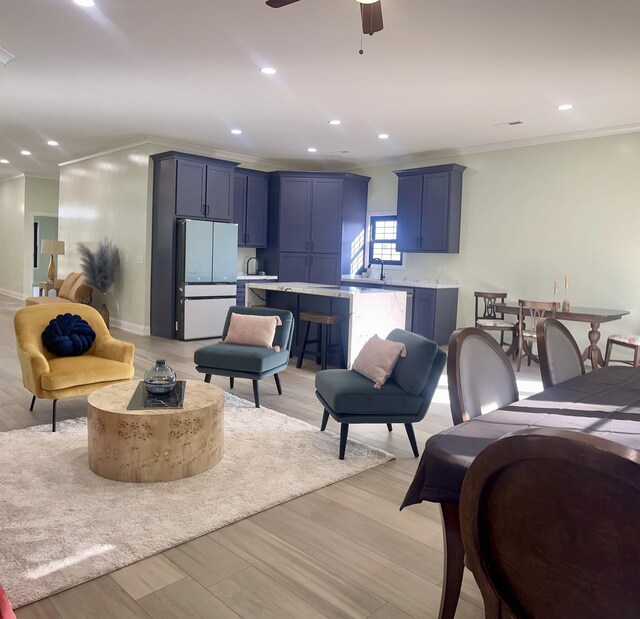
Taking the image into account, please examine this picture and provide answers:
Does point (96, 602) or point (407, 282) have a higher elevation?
point (407, 282)

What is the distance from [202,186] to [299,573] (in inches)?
247

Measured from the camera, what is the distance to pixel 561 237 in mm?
6723

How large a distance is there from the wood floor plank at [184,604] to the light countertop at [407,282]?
5.85 meters

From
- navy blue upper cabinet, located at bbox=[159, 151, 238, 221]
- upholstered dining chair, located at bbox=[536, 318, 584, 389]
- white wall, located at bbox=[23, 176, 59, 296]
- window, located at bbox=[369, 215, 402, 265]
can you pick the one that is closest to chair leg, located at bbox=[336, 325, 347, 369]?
upholstered dining chair, located at bbox=[536, 318, 584, 389]

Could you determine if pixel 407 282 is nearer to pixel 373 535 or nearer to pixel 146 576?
pixel 373 535

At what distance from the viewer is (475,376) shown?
→ 2064 millimetres

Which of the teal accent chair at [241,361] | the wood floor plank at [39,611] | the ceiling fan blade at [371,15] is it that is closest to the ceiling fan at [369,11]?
the ceiling fan blade at [371,15]

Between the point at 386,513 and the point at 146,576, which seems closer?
the point at 146,576

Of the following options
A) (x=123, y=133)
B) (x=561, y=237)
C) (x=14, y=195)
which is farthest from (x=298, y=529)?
(x=14, y=195)

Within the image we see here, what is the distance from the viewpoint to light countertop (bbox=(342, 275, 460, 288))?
7492 millimetres

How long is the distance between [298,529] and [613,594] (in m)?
1.77

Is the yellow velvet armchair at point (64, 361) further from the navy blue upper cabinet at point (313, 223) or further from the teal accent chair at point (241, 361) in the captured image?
the navy blue upper cabinet at point (313, 223)

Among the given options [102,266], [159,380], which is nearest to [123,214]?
[102,266]

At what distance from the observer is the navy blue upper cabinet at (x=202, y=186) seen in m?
7.30
